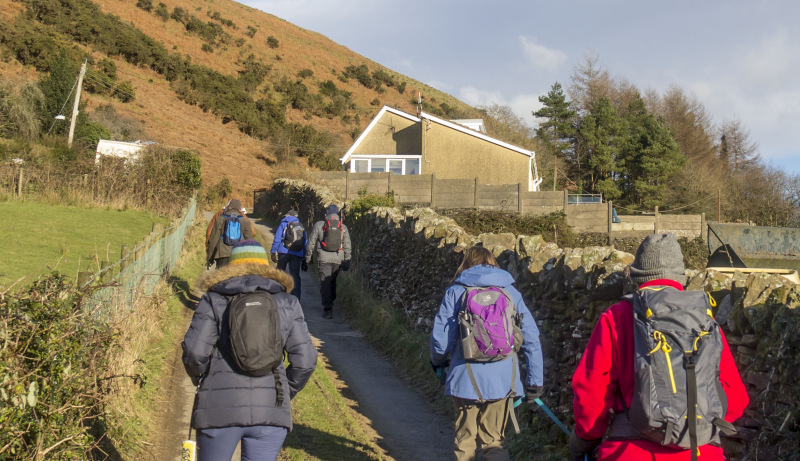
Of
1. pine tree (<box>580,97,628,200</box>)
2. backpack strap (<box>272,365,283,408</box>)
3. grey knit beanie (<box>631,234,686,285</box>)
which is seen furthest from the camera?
pine tree (<box>580,97,628,200</box>)

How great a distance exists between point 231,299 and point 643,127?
55865mm

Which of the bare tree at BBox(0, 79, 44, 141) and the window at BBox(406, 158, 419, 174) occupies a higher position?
the bare tree at BBox(0, 79, 44, 141)

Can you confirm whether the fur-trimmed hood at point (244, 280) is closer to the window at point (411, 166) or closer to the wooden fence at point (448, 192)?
the wooden fence at point (448, 192)

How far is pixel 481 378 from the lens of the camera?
428 cm

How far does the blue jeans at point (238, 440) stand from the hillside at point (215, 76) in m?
38.4

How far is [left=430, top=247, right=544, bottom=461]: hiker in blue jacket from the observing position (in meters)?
4.29

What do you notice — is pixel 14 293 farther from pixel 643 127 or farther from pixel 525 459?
pixel 643 127

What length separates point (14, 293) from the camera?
3924 mm

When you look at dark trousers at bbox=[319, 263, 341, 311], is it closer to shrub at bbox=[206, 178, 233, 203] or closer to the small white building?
the small white building

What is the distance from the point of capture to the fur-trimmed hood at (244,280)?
3.63m

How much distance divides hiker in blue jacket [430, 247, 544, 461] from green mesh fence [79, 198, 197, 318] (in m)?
2.54

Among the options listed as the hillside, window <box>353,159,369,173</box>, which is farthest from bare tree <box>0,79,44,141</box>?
window <box>353,159,369,173</box>

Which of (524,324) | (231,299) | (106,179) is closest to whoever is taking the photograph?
(231,299)

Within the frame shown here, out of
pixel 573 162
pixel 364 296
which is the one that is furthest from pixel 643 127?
pixel 364 296
